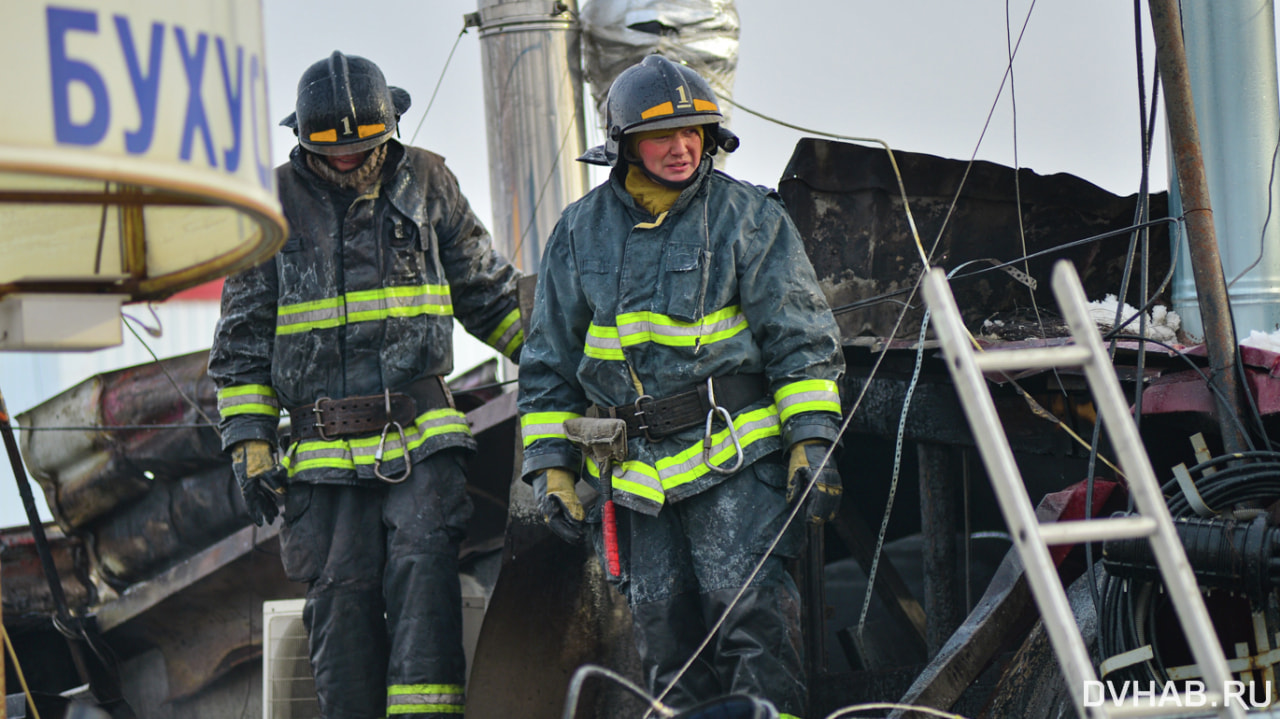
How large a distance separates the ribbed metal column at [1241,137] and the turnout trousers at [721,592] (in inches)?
68.7

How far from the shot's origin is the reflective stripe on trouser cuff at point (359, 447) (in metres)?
4.36

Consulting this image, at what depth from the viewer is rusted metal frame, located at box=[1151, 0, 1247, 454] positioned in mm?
3607

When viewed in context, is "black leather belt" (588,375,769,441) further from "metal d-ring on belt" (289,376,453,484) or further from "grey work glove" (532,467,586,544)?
"metal d-ring on belt" (289,376,453,484)

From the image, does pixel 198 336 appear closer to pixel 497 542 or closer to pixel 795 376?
pixel 497 542

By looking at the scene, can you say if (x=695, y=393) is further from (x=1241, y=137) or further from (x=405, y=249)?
(x=1241, y=137)

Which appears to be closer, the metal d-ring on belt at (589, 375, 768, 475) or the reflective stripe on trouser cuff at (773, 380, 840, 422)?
the reflective stripe on trouser cuff at (773, 380, 840, 422)

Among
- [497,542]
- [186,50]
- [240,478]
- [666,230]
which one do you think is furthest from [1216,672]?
[497,542]

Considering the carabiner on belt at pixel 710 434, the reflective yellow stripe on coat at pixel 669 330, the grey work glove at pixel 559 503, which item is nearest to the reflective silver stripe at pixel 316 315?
the grey work glove at pixel 559 503

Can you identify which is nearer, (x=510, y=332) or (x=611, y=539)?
(x=611, y=539)

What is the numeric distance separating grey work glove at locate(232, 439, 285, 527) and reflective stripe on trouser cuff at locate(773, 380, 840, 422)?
1.81 meters

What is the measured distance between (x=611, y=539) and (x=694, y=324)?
27.7 inches

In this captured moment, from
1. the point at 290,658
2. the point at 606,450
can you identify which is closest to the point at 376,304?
the point at 606,450

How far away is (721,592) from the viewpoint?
3707 millimetres

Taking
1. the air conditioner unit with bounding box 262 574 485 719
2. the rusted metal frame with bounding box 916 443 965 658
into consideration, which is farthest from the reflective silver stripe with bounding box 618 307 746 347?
the air conditioner unit with bounding box 262 574 485 719
